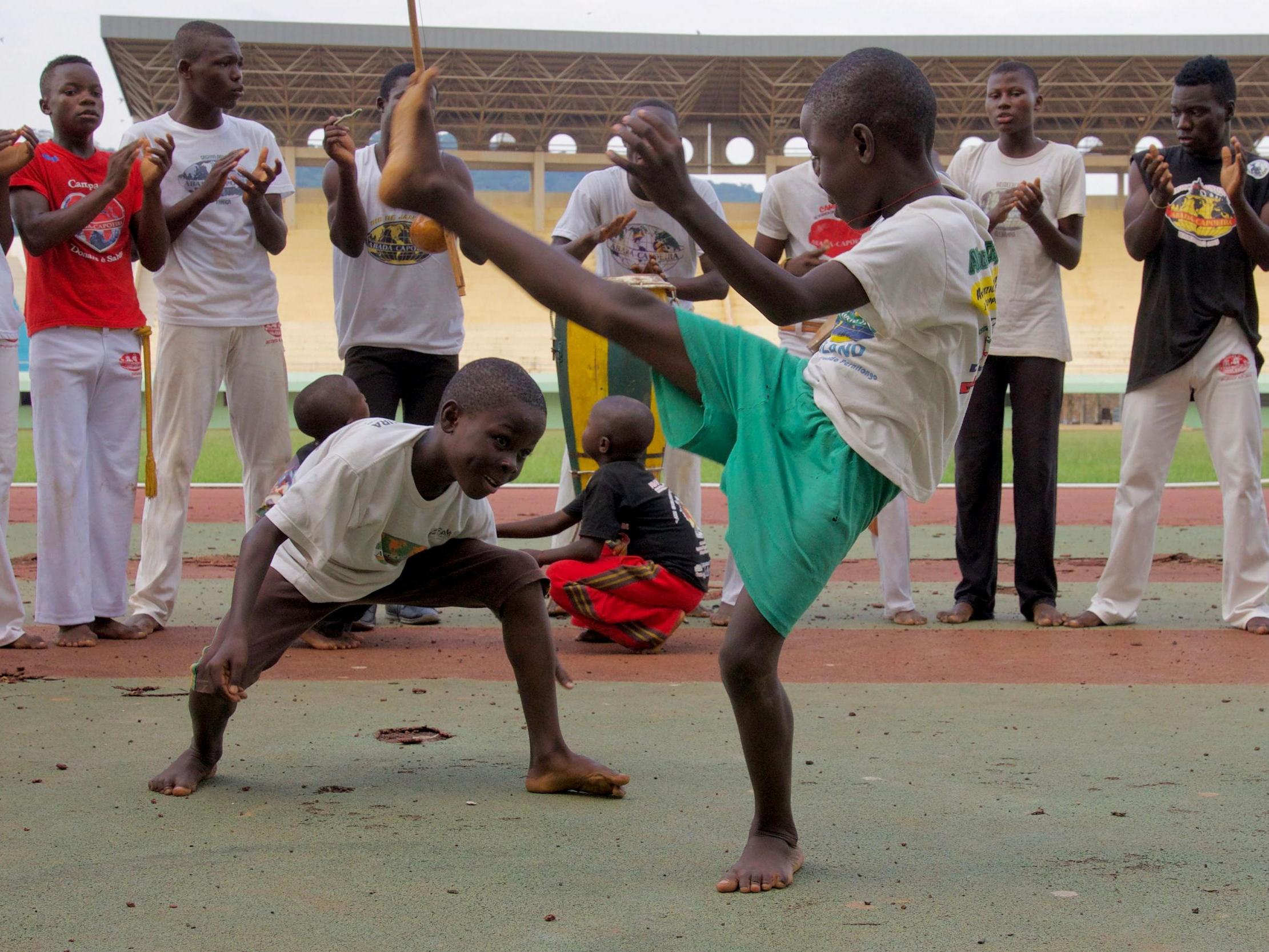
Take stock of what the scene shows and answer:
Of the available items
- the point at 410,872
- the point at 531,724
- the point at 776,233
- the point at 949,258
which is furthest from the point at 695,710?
the point at 776,233

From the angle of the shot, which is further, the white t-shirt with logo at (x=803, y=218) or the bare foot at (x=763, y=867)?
the white t-shirt with logo at (x=803, y=218)

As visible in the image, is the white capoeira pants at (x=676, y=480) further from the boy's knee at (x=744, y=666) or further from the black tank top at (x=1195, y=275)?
the boy's knee at (x=744, y=666)

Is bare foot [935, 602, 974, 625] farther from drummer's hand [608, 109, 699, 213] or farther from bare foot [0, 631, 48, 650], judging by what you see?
drummer's hand [608, 109, 699, 213]

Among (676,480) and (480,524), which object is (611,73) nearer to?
(676,480)

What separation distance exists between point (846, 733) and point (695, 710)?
22.9 inches

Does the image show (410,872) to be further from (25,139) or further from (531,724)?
(25,139)

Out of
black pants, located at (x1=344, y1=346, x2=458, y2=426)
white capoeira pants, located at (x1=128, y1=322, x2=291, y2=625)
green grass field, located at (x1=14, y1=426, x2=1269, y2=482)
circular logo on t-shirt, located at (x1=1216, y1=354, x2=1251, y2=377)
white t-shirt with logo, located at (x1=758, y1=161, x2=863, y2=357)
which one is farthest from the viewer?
green grass field, located at (x1=14, y1=426, x2=1269, y2=482)

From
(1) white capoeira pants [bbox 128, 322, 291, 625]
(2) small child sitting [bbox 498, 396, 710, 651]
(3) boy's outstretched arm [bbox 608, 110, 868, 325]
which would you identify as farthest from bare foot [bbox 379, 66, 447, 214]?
(1) white capoeira pants [bbox 128, 322, 291, 625]

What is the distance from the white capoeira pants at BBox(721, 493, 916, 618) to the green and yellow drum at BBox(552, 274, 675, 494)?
2.75ft

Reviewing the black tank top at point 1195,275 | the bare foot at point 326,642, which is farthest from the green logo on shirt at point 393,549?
the black tank top at point 1195,275

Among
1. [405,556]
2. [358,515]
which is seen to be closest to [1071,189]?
[405,556]

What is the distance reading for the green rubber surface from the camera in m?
2.62

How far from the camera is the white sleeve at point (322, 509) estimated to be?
363 cm

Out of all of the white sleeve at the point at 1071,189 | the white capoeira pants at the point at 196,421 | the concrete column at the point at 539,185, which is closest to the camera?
the white capoeira pants at the point at 196,421
